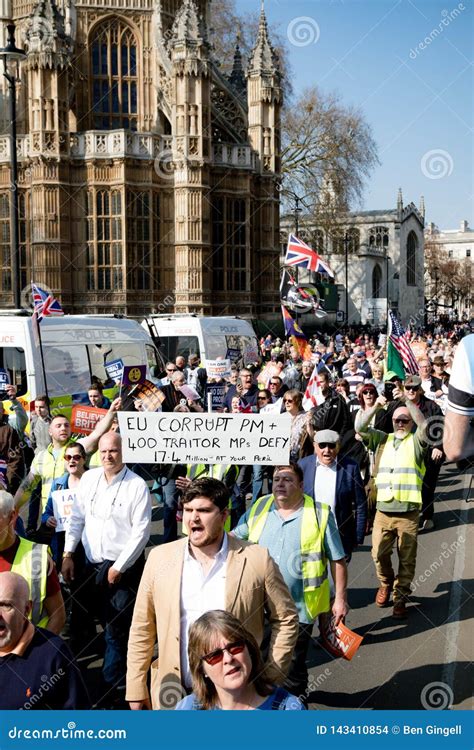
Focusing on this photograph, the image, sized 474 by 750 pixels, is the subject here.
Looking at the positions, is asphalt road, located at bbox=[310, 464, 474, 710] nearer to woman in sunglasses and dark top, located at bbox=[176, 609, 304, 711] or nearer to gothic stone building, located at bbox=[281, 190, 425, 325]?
woman in sunglasses and dark top, located at bbox=[176, 609, 304, 711]

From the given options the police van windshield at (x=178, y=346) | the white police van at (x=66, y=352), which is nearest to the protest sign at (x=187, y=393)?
the white police van at (x=66, y=352)

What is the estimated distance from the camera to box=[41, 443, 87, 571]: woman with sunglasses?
22.1 ft

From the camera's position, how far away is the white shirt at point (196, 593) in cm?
406

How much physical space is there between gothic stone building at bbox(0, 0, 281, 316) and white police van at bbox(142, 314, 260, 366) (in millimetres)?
11851

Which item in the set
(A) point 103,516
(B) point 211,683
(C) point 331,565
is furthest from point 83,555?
(B) point 211,683

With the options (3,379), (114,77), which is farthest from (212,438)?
(114,77)

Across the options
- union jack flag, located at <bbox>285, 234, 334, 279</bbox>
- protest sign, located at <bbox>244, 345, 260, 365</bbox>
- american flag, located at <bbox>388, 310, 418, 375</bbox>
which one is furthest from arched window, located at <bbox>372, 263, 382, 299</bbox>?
american flag, located at <bbox>388, 310, 418, 375</bbox>

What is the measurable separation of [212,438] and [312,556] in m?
0.94

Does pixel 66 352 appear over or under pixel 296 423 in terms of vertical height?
over

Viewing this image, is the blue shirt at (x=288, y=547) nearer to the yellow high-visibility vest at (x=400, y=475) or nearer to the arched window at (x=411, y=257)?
the yellow high-visibility vest at (x=400, y=475)

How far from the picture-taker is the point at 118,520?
5.70m

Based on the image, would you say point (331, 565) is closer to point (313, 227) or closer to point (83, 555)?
point (83, 555)

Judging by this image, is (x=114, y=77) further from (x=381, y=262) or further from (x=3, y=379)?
(x=381, y=262)

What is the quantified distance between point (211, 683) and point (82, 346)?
39.9 feet
